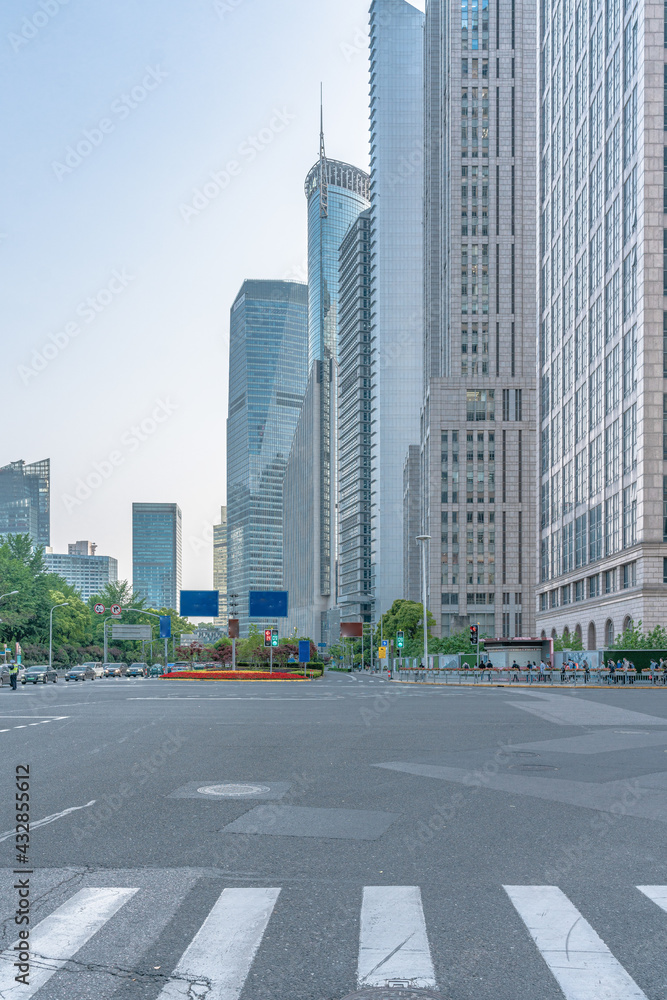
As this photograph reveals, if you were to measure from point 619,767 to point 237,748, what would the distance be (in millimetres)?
6591

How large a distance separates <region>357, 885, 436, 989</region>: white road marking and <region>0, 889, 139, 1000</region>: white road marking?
1.70m

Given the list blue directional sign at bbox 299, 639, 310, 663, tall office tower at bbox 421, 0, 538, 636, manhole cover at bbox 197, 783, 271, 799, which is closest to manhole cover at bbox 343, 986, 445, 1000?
manhole cover at bbox 197, 783, 271, 799

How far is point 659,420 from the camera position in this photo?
71812 mm

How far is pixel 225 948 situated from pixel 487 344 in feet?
447

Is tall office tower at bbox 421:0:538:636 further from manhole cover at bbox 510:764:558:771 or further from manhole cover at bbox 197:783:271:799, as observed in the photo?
manhole cover at bbox 197:783:271:799

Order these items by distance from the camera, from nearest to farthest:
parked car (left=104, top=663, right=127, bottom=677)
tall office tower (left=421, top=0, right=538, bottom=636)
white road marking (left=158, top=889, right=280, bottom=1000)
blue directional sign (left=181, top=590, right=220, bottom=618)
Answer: white road marking (left=158, top=889, right=280, bottom=1000) → blue directional sign (left=181, top=590, right=220, bottom=618) → parked car (left=104, top=663, right=127, bottom=677) → tall office tower (left=421, top=0, right=538, bottom=636)

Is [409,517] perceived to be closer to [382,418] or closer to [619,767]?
[382,418]

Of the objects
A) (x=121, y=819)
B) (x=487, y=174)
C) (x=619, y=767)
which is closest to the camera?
(x=121, y=819)

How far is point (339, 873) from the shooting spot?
7645 millimetres

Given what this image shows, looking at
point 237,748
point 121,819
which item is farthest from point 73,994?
point 237,748

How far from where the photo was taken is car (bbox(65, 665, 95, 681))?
260 feet

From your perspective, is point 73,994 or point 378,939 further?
point 378,939

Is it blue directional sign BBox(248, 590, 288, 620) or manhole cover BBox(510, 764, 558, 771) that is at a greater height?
manhole cover BBox(510, 764, 558, 771)

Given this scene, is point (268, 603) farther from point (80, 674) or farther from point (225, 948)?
point (225, 948)
